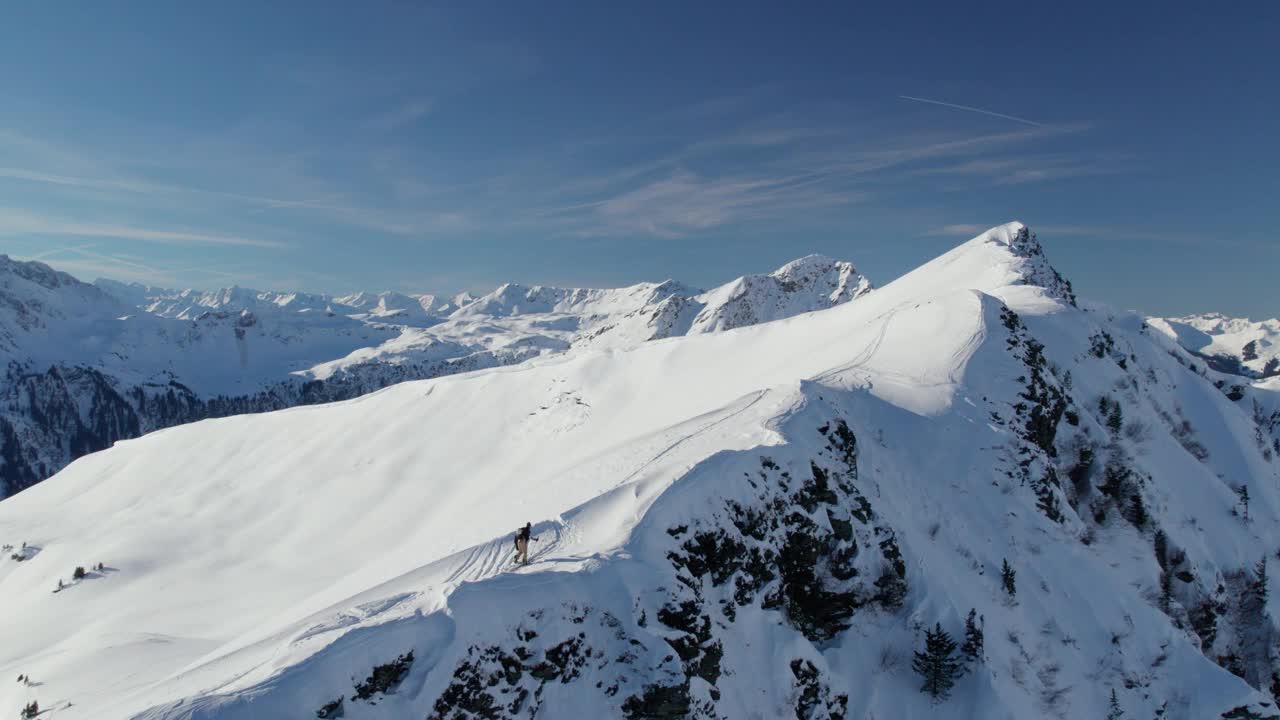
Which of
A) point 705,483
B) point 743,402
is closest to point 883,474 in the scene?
point 743,402

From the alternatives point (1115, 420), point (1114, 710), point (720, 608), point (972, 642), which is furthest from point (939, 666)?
point (1115, 420)

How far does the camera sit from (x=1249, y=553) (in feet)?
101

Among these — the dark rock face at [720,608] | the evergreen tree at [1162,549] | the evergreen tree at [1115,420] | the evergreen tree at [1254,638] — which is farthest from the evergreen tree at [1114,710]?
the evergreen tree at [1115,420]

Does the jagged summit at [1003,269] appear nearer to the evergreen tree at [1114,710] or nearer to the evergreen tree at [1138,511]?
the evergreen tree at [1138,511]

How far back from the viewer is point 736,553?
715 inches

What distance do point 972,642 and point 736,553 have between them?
844 cm

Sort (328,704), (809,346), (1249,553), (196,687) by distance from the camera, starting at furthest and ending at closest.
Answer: (809,346), (1249,553), (196,687), (328,704)

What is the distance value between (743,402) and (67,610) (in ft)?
122

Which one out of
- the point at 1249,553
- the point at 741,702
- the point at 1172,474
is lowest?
the point at 1249,553

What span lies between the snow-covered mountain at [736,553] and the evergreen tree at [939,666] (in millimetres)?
128

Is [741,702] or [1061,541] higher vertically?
[741,702]

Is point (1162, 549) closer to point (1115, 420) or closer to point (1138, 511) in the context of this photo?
point (1138, 511)

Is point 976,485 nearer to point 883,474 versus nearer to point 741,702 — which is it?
point 883,474

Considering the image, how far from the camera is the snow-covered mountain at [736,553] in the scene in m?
13.9
